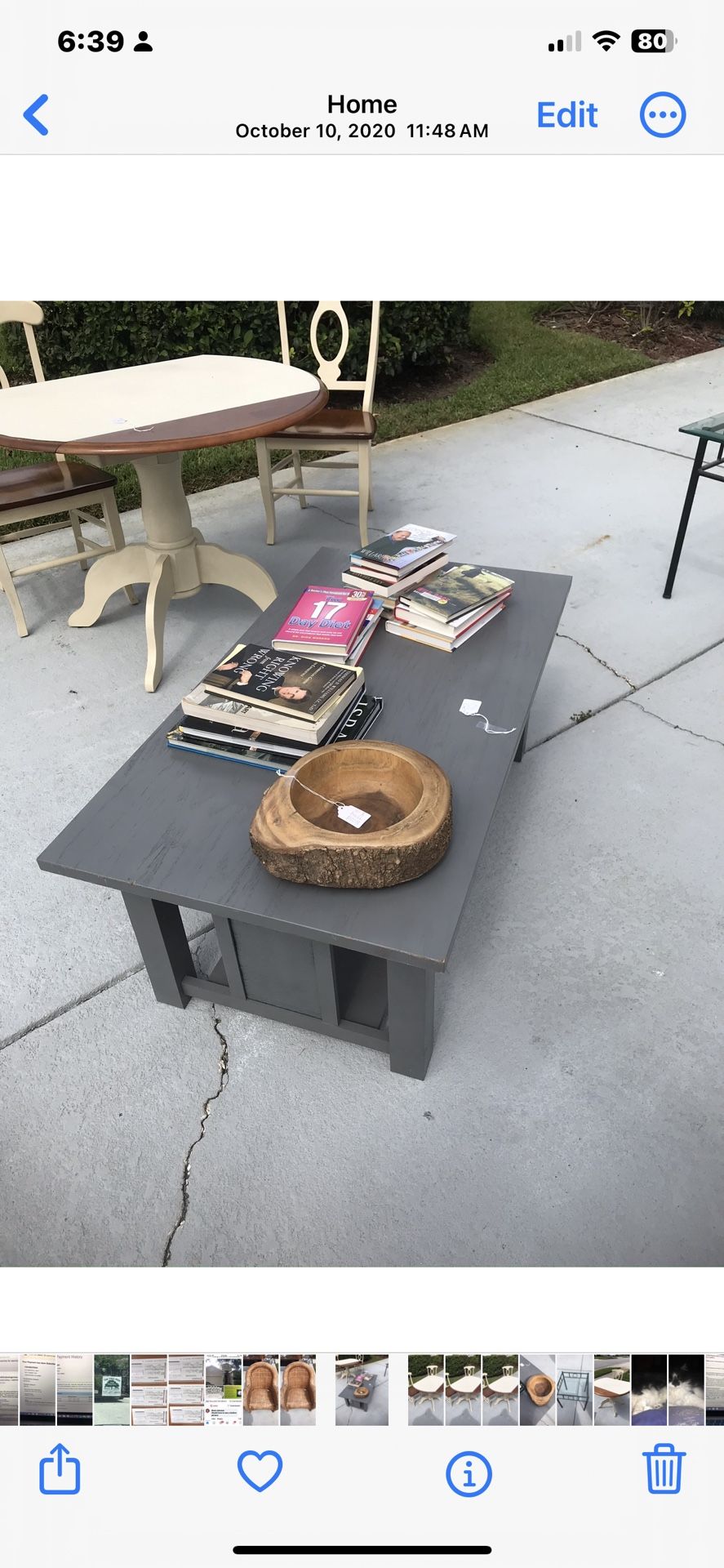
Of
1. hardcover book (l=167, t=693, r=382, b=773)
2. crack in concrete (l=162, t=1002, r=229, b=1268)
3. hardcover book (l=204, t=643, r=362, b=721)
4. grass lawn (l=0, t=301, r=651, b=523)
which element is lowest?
grass lawn (l=0, t=301, r=651, b=523)

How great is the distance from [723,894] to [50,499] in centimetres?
252

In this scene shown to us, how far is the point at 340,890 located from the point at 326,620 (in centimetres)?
90

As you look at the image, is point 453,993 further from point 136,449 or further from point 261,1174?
point 136,449

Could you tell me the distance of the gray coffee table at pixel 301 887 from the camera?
1566 mm

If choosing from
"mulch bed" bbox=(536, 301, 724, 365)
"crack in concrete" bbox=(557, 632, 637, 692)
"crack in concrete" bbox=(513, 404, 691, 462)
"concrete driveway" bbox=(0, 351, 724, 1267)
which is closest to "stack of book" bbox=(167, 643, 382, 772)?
"concrete driveway" bbox=(0, 351, 724, 1267)

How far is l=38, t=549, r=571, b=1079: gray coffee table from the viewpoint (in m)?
1.57

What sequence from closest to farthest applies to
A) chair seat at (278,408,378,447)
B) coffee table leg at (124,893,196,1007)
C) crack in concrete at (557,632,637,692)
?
1. coffee table leg at (124,893,196,1007)
2. crack in concrete at (557,632,637,692)
3. chair seat at (278,408,378,447)

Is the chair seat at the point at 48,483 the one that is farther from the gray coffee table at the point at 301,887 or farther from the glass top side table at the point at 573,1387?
the glass top side table at the point at 573,1387

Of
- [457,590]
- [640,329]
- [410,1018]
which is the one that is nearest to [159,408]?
[457,590]

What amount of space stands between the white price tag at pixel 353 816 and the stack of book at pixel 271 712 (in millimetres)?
224

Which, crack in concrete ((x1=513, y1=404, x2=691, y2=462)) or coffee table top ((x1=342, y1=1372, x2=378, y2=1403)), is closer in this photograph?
coffee table top ((x1=342, y1=1372, x2=378, y2=1403))
